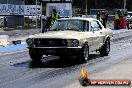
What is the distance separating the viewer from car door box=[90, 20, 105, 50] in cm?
1669

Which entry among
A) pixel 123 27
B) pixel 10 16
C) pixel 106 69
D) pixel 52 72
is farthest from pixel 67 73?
pixel 10 16

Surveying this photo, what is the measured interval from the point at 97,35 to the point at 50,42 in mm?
2570

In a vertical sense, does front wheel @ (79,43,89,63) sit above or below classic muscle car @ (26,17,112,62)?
below

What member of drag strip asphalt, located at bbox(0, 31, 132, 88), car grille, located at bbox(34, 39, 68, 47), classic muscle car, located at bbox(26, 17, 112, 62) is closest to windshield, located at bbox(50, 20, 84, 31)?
classic muscle car, located at bbox(26, 17, 112, 62)

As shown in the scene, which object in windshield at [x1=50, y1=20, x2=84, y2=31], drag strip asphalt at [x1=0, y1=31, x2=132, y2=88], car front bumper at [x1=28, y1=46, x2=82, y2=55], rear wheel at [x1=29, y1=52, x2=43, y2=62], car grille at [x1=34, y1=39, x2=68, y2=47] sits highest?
windshield at [x1=50, y1=20, x2=84, y2=31]

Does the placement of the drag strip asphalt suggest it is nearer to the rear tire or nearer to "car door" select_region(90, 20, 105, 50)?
the rear tire

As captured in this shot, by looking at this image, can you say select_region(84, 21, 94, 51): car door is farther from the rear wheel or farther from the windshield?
the rear wheel

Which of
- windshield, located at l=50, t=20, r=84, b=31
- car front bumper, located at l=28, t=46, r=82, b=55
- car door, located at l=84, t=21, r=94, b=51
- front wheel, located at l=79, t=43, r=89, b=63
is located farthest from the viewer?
windshield, located at l=50, t=20, r=84, b=31

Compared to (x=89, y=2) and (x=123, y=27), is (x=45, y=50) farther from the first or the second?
(x=89, y=2)

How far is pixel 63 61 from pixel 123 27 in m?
27.1

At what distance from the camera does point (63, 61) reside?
16203 mm

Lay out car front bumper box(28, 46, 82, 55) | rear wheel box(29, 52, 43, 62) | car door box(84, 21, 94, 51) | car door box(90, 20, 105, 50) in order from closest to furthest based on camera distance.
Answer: car front bumper box(28, 46, 82, 55)
rear wheel box(29, 52, 43, 62)
car door box(84, 21, 94, 51)
car door box(90, 20, 105, 50)

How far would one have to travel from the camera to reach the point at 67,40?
14828 mm

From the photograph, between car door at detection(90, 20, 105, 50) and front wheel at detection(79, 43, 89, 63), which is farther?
car door at detection(90, 20, 105, 50)
